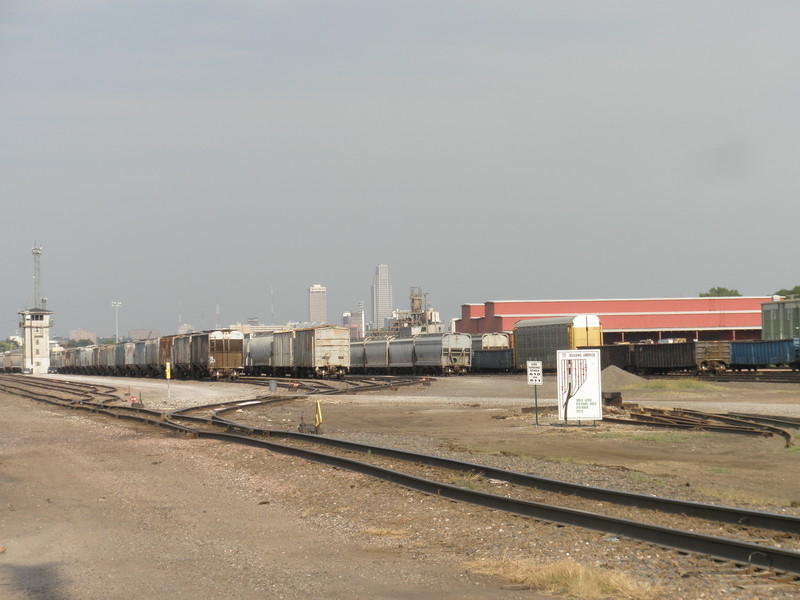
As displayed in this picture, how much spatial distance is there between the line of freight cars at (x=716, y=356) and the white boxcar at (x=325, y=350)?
700 inches

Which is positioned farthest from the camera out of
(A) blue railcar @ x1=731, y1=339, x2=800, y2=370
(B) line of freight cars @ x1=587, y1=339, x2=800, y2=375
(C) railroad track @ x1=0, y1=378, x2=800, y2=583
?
(B) line of freight cars @ x1=587, y1=339, x2=800, y2=375

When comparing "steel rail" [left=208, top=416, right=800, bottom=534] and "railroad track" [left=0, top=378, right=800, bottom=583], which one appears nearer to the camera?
"railroad track" [left=0, top=378, right=800, bottom=583]

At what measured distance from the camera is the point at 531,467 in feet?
48.6

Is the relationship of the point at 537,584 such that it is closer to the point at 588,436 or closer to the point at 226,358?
the point at 588,436

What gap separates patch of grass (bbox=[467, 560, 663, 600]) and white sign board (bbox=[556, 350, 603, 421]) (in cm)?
1419

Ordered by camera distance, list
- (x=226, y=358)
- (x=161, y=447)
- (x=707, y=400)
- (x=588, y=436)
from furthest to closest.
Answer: (x=226, y=358) < (x=707, y=400) < (x=588, y=436) < (x=161, y=447)

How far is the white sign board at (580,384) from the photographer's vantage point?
22.1m

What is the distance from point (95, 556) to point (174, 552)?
0.78 metres

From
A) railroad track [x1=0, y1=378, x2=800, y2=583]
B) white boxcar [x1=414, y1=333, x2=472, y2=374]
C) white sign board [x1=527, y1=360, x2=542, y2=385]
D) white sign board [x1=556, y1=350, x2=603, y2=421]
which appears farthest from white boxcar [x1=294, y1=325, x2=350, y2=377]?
railroad track [x1=0, y1=378, x2=800, y2=583]

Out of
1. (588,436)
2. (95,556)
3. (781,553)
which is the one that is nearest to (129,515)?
(95,556)

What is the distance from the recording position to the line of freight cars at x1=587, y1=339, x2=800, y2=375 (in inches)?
1950

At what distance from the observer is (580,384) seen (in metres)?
22.3

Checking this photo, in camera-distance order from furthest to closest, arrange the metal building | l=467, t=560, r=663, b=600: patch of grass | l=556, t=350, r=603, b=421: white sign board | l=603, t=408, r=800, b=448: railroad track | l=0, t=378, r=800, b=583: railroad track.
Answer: the metal building < l=556, t=350, r=603, b=421: white sign board < l=603, t=408, r=800, b=448: railroad track < l=0, t=378, r=800, b=583: railroad track < l=467, t=560, r=663, b=600: patch of grass

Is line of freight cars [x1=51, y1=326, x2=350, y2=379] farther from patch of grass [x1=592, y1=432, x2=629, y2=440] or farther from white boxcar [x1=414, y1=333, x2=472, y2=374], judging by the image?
patch of grass [x1=592, y1=432, x2=629, y2=440]
